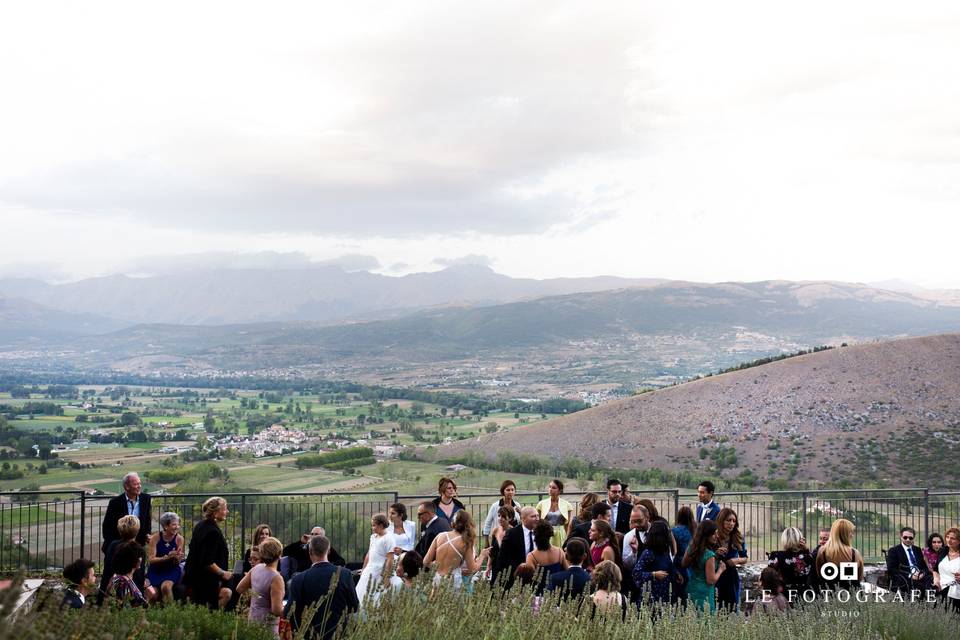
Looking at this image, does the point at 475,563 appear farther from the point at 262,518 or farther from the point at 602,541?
the point at 262,518

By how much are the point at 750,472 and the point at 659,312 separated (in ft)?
548

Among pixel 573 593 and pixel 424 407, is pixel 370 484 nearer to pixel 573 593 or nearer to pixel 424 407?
pixel 573 593

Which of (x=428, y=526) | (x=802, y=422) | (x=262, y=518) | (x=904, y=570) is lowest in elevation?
(x=802, y=422)

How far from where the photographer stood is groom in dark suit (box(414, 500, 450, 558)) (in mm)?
8422

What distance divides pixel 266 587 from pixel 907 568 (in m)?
7.39

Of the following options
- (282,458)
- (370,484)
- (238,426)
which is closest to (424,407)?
(238,426)

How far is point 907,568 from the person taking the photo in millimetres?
9469

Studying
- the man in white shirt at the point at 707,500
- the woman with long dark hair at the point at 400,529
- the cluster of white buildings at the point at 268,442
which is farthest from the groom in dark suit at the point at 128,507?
the cluster of white buildings at the point at 268,442

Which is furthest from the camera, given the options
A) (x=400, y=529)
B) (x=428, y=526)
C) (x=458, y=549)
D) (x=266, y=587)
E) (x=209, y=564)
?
(x=428, y=526)

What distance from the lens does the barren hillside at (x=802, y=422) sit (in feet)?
111

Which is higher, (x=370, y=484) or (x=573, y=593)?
(x=573, y=593)

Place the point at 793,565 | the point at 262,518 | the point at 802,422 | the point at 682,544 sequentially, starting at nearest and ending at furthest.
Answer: the point at 682,544, the point at 793,565, the point at 262,518, the point at 802,422

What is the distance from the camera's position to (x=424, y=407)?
3770 inches

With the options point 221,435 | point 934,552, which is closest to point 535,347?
point 221,435
